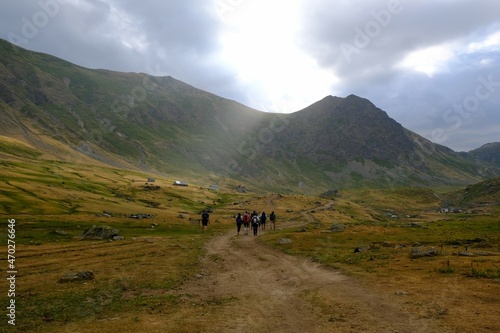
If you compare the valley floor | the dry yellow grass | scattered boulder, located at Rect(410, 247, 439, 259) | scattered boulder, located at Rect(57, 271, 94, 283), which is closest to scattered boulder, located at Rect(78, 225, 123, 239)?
the dry yellow grass

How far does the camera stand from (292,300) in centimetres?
2111

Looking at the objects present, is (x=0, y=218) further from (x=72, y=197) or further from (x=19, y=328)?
(x=19, y=328)

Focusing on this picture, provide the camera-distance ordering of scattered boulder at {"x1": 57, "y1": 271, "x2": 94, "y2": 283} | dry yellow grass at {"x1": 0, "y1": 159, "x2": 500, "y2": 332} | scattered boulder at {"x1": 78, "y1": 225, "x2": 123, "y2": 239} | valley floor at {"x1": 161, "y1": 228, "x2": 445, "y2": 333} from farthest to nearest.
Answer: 1. scattered boulder at {"x1": 78, "y1": 225, "x2": 123, "y2": 239}
2. scattered boulder at {"x1": 57, "y1": 271, "x2": 94, "y2": 283}
3. dry yellow grass at {"x1": 0, "y1": 159, "x2": 500, "y2": 332}
4. valley floor at {"x1": 161, "y1": 228, "x2": 445, "y2": 333}

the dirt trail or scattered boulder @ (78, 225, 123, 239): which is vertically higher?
scattered boulder @ (78, 225, 123, 239)

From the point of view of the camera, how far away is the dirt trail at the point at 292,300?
16406 millimetres

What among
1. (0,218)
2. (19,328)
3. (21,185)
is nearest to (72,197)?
(21,185)

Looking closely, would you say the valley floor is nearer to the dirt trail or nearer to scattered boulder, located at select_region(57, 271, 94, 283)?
the dirt trail

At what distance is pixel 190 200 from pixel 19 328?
15193 centimetres

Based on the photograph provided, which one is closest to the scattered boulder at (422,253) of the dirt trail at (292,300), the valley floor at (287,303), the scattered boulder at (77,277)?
the valley floor at (287,303)

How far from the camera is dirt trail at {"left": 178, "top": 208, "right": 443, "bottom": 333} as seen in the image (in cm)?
1641

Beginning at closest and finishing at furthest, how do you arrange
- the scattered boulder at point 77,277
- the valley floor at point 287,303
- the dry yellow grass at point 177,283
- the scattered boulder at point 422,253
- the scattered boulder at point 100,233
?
the valley floor at point 287,303, the dry yellow grass at point 177,283, the scattered boulder at point 77,277, the scattered boulder at point 422,253, the scattered boulder at point 100,233

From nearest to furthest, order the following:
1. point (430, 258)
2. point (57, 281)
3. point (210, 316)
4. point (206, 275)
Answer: point (210, 316) → point (57, 281) → point (206, 275) → point (430, 258)

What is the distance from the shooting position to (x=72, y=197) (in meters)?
119

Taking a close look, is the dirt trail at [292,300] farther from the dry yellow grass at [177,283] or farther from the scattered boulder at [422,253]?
the scattered boulder at [422,253]
